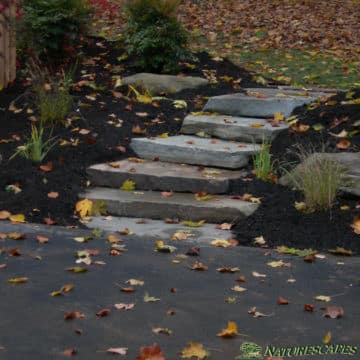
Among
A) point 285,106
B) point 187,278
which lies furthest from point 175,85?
point 187,278

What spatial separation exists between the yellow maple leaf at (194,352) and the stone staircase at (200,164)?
232cm

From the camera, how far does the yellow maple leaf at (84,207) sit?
6168 millimetres

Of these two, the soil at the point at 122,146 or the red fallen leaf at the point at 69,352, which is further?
the soil at the point at 122,146

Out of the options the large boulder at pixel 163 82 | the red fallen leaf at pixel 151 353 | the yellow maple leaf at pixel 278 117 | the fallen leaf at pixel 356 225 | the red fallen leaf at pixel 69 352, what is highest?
the large boulder at pixel 163 82

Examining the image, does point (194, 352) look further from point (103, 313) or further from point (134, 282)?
point (134, 282)

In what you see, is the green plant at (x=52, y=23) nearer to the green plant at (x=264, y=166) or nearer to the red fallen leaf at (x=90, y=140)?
the red fallen leaf at (x=90, y=140)

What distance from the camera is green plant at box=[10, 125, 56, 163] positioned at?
6883 millimetres

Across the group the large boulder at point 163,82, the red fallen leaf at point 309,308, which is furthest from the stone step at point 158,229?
the large boulder at point 163,82

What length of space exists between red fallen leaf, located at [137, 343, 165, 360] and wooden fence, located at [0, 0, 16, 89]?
5.82 m

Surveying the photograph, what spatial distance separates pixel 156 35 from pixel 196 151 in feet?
9.24

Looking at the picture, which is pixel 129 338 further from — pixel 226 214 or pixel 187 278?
pixel 226 214

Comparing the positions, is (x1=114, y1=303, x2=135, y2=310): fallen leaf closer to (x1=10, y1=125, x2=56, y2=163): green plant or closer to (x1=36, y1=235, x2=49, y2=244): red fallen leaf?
(x1=36, y1=235, x2=49, y2=244): red fallen leaf

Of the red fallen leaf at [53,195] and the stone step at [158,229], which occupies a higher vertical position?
the red fallen leaf at [53,195]
